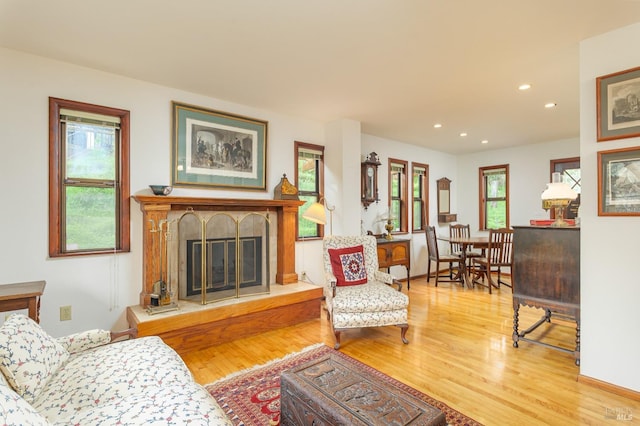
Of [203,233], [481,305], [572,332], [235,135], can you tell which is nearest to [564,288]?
[572,332]

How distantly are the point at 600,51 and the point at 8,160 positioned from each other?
4.67 meters

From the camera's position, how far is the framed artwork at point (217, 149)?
11.3ft

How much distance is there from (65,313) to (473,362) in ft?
11.7

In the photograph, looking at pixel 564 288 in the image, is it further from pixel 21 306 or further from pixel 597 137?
pixel 21 306

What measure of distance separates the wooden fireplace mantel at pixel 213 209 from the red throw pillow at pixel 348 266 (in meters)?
0.79

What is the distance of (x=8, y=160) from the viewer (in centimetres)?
257

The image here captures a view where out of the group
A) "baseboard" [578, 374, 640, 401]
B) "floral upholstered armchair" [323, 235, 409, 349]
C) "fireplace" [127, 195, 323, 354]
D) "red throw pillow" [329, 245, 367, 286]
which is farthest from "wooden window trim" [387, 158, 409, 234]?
"baseboard" [578, 374, 640, 401]

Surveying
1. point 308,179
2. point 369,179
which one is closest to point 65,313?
point 308,179

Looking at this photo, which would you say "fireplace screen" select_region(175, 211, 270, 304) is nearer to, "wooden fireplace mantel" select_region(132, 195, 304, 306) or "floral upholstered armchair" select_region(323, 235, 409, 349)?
"wooden fireplace mantel" select_region(132, 195, 304, 306)

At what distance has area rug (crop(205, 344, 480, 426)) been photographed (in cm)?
196

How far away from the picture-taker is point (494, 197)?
→ 21.6ft

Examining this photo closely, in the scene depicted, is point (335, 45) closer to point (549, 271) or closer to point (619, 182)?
point (619, 182)

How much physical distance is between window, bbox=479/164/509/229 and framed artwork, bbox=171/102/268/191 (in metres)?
4.94

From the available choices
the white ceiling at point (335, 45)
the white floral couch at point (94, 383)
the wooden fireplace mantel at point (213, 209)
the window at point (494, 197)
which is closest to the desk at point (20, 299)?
the white floral couch at point (94, 383)
